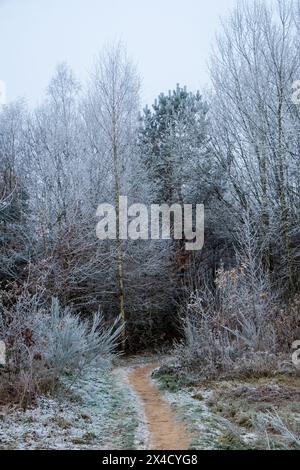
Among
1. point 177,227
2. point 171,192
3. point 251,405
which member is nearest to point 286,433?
point 251,405

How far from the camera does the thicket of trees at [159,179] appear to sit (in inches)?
663

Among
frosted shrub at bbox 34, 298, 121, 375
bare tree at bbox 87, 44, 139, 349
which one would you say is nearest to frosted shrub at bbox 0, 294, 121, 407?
frosted shrub at bbox 34, 298, 121, 375

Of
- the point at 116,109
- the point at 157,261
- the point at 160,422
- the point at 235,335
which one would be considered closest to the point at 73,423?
the point at 160,422

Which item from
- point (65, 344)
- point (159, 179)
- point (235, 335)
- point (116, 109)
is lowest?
point (235, 335)

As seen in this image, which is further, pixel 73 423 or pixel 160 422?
pixel 160 422

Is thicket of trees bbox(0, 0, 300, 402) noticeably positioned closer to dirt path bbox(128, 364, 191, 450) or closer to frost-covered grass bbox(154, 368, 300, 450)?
dirt path bbox(128, 364, 191, 450)

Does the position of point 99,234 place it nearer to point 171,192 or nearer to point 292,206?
point 171,192

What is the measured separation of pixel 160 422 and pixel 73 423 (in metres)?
1.40

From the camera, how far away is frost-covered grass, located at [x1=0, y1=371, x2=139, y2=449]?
20.9ft

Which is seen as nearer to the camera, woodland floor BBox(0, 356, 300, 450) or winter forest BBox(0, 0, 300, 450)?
woodland floor BBox(0, 356, 300, 450)

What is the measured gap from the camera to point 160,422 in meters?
7.50

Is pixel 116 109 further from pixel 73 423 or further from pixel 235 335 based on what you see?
Answer: pixel 73 423

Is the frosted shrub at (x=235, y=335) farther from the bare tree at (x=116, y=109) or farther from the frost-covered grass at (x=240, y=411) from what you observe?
the bare tree at (x=116, y=109)

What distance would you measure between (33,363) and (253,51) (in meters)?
14.5
